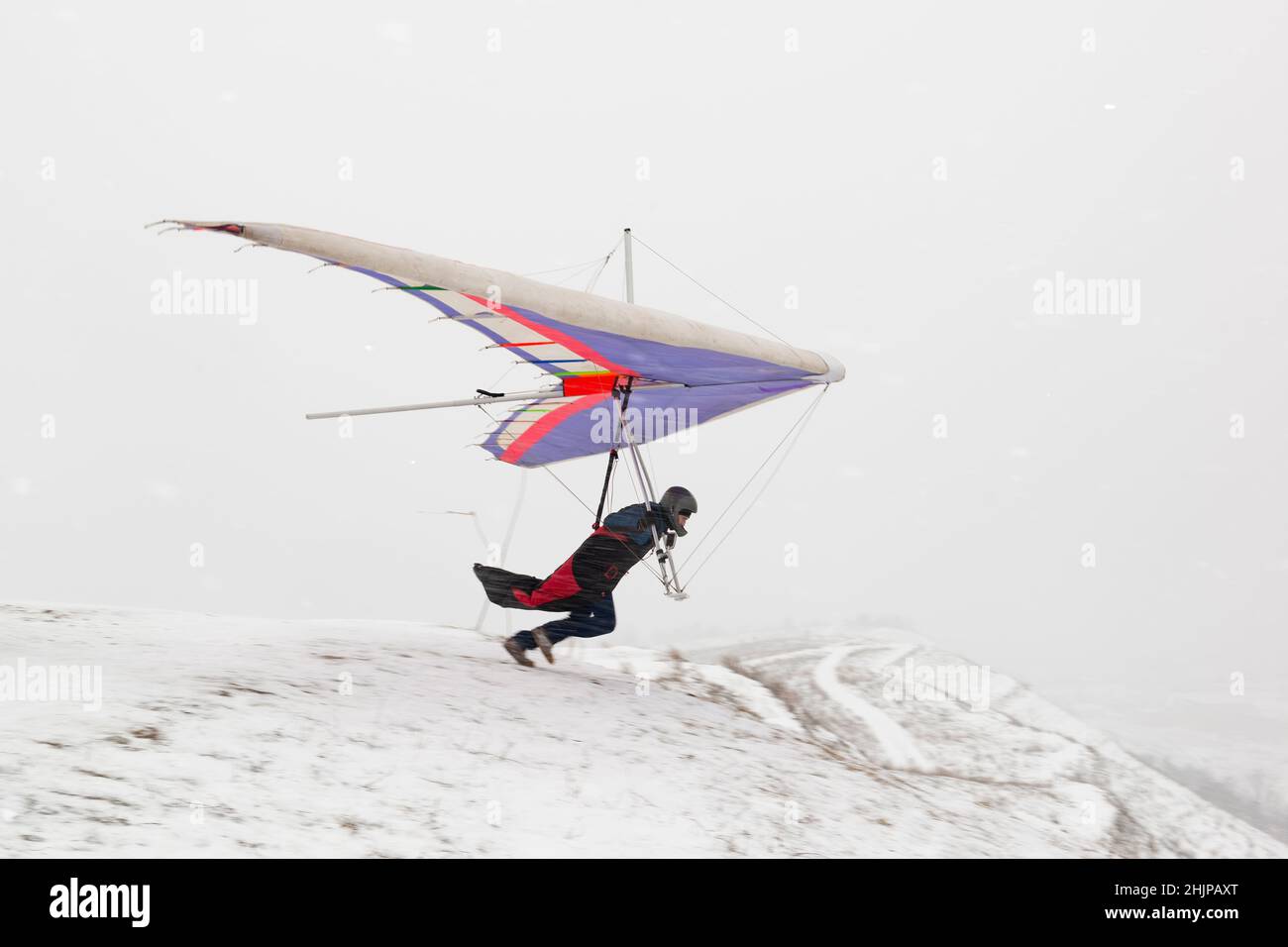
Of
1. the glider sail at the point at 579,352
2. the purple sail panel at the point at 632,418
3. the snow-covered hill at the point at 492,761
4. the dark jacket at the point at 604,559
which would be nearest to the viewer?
the snow-covered hill at the point at 492,761

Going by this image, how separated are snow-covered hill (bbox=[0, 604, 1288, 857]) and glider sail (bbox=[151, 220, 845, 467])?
2.97 meters

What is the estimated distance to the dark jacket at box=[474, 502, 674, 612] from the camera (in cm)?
812

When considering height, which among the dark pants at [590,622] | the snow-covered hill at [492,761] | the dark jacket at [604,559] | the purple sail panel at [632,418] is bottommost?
the snow-covered hill at [492,761]

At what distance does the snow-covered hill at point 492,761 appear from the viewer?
15.3 feet

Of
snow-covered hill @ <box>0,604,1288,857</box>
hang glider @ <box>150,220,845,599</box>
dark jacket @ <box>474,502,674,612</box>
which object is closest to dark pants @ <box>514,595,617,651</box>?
dark jacket @ <box>474,502,674,612</box>

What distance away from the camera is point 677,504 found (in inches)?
324

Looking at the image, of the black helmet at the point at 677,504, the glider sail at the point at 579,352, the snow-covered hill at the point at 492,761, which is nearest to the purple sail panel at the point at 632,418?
the glider sail at the point at 579,352

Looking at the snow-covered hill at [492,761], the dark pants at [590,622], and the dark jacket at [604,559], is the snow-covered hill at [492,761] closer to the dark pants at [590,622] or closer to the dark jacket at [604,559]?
the dark pants at [590,622]

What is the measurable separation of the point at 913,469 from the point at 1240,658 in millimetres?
67240

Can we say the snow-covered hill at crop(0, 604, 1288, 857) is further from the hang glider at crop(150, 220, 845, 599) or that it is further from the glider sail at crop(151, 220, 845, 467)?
the glider sail at crop(151, 220, 845, 467)

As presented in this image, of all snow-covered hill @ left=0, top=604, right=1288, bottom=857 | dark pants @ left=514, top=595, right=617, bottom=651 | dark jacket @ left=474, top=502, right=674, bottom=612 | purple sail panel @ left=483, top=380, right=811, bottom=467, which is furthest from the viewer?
purple sail panel @ left=483, top=380, right=811, bottom=467

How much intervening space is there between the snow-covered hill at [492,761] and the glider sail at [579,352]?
297cm
